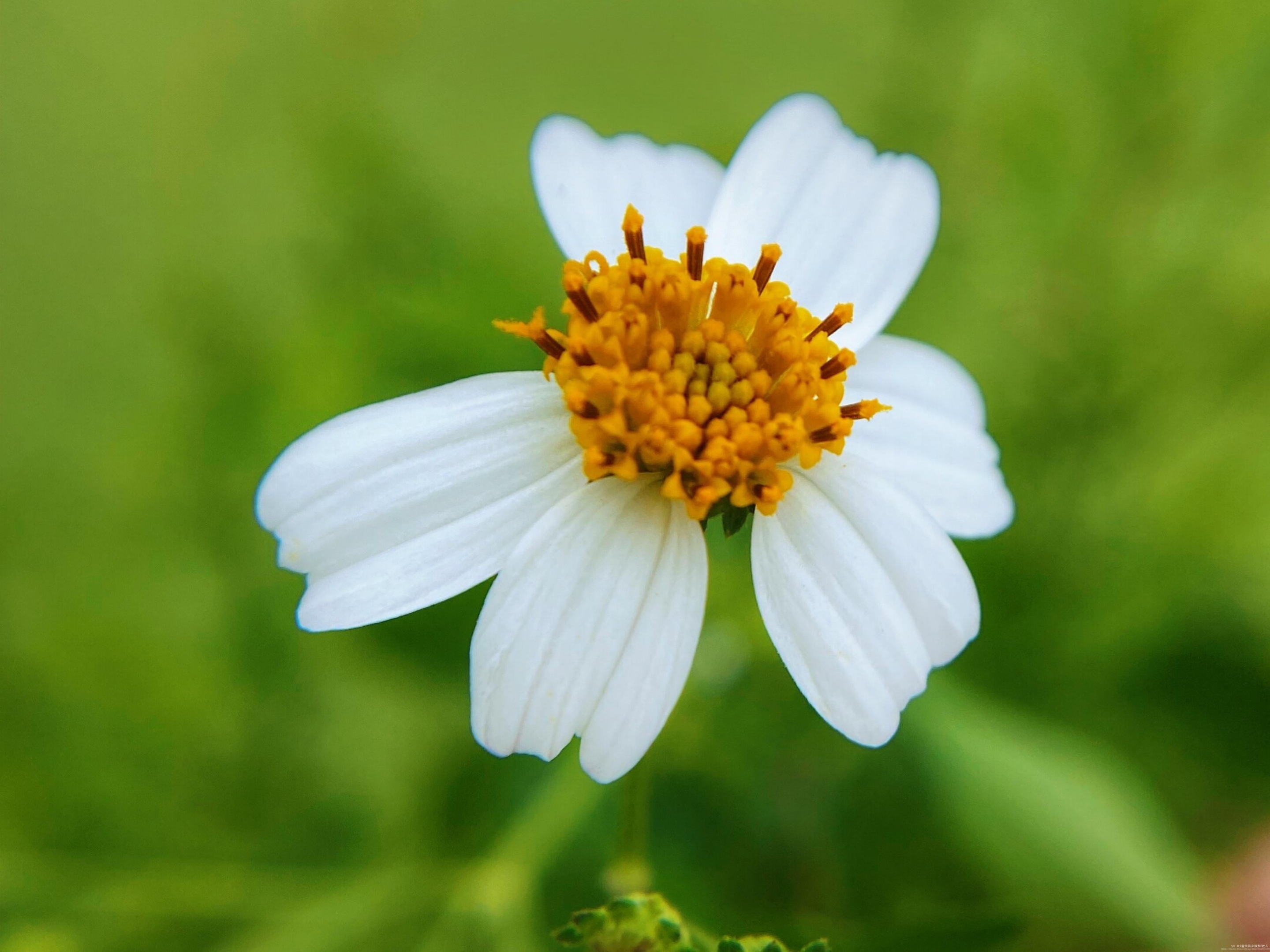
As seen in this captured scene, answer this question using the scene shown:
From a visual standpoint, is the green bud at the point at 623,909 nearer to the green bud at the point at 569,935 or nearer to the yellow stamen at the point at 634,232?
the green bud at the point at 569,935

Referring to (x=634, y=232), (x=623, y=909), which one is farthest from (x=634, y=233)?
(x=623, y=909)

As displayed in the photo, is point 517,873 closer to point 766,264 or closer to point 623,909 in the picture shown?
point 623,909

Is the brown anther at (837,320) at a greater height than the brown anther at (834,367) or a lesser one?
Answer: greater

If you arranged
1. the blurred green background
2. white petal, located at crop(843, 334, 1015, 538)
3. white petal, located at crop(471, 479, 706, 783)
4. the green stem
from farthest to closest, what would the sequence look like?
1. the blurred green background
2. the green stem
3. white petal, located at crop(843, 334, 1015, 538)
4. white petal, located at crop(471, 479, 706, 783)

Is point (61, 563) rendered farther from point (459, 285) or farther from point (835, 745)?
point (835, 745)

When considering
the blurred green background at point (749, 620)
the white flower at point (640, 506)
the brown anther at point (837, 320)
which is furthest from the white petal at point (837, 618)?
the blurred green background at point (749, 620)

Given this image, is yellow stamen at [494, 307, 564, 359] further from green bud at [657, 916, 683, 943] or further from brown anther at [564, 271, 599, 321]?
green bud at [657, 916, 683, 943]

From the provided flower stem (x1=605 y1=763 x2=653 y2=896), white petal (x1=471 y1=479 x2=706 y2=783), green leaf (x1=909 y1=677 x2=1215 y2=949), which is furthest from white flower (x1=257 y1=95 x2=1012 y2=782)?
green leaf (x1=909 y1=677 x2=1215 y2=949)
